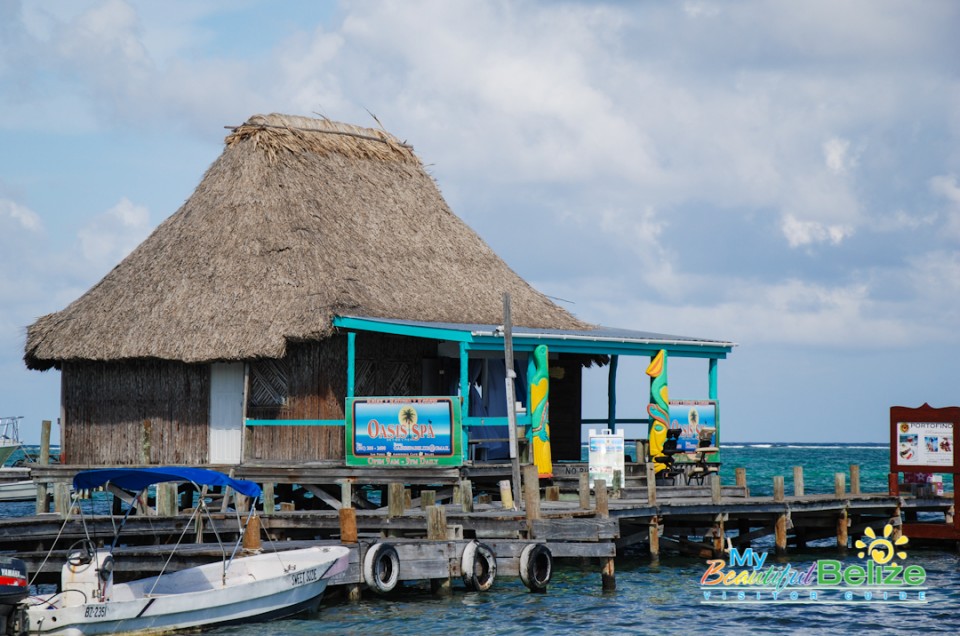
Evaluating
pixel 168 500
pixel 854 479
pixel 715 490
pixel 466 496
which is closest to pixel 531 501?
pixel 466 496

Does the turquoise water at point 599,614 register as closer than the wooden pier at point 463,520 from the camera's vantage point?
Yes

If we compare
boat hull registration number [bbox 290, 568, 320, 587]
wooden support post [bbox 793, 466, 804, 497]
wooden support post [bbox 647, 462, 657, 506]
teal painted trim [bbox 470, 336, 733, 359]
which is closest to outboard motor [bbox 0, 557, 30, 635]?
boat hull registration number [bbox 290, 568, 320, 587]

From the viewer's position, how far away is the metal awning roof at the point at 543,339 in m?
24.3

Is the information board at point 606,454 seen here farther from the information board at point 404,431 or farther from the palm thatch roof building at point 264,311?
the palm thatch roof building at point 264,311

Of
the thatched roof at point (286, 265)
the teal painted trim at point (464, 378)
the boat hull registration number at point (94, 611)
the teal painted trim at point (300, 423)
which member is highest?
the thatched roof at point (286, 265)

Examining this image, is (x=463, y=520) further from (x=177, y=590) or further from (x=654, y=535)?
(x=177, y=590)

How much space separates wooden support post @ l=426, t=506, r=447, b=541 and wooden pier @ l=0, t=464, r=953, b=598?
0.07 ft

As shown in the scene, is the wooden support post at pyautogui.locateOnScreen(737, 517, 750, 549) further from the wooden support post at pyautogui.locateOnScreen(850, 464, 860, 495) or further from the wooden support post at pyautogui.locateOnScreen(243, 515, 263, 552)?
the wooden support post at pyautogui.locateOnScreen(243, 515, 263, 552)

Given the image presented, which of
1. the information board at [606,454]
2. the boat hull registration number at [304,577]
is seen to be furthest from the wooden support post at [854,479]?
the boat hull registration number at [304,577]

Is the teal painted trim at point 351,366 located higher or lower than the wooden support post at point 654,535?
higher

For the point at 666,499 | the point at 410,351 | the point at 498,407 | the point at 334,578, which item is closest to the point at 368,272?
the point at 410,351

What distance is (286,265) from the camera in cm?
2734

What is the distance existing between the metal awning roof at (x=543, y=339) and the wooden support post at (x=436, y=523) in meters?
4.74

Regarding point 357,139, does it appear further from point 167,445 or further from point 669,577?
point 669,577
